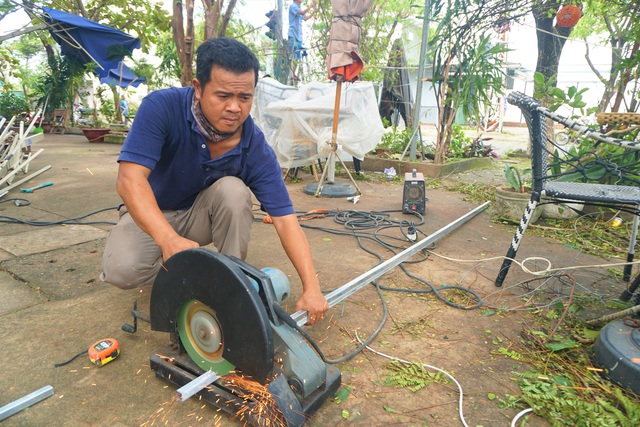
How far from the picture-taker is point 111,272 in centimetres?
179

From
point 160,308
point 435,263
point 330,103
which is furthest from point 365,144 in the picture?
point 160,308

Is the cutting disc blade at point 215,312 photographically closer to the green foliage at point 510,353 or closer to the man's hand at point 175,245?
the man's hand at point 175,245

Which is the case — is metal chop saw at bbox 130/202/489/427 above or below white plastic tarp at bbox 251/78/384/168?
below

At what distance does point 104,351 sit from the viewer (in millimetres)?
1542

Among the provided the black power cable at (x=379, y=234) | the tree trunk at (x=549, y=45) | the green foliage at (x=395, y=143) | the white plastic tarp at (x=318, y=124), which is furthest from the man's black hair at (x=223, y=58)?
the tree trunk at (x=549, y=45)

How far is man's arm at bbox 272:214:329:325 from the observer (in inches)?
59.7

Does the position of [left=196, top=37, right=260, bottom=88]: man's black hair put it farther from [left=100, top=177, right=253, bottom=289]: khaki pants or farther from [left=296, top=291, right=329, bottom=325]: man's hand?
[left=296, top=291, right=329, bottom=325]: man's hand

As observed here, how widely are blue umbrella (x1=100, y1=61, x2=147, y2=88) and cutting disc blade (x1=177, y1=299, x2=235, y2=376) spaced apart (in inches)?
472

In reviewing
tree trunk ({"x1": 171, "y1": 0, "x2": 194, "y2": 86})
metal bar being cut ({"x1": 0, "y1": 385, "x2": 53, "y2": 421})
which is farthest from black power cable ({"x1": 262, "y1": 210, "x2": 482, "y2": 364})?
tree trunk ({"x1": 171, "y1": 0, "x2": 194, "y2": 86})

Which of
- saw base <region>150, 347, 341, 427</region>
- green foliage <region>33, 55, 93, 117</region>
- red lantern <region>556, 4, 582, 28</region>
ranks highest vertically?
red lantern <region>556, 4, 582, 28</region>

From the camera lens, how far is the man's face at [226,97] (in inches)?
61.2

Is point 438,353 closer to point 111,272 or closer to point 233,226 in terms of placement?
point 233,226

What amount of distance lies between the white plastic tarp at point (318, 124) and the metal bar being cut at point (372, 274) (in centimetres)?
175

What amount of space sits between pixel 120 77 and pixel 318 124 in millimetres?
8979
